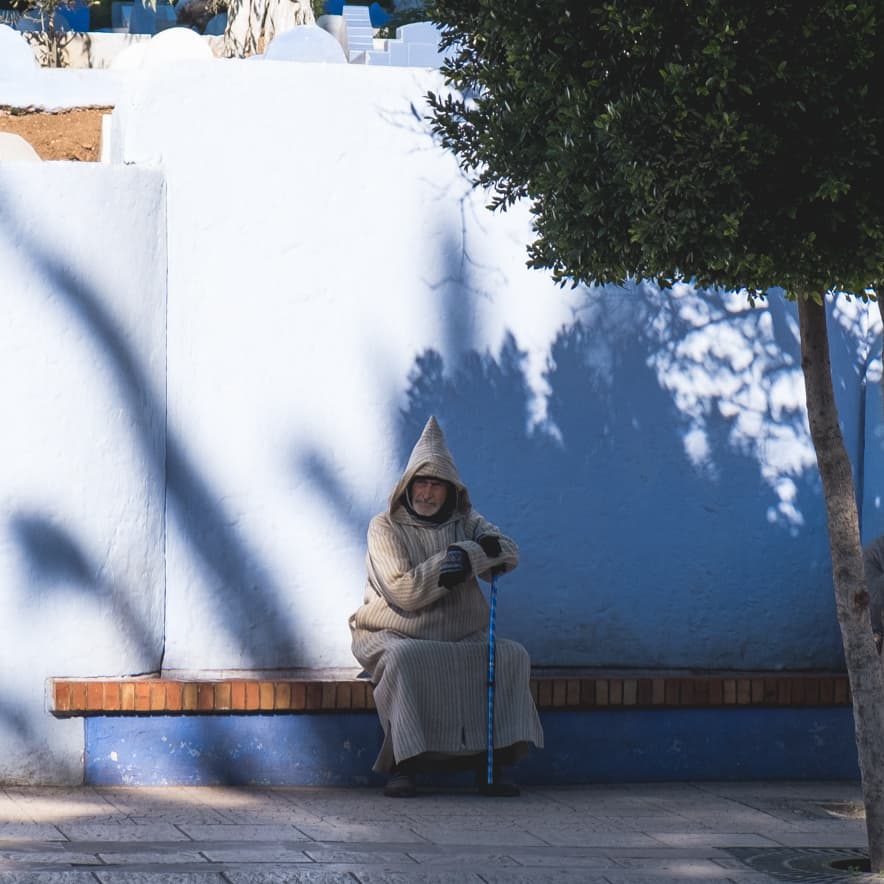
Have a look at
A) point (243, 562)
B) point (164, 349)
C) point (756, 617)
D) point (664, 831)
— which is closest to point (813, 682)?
point (756, 617)

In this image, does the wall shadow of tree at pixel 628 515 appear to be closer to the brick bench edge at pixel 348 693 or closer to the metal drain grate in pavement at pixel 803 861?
the brick bench edge at pixel 348 693

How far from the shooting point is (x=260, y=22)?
15.0 m

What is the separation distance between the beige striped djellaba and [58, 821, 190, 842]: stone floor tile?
123 centimetres

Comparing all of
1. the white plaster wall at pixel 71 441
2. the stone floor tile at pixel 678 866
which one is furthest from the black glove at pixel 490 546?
the stone floor tile at pixel 678 866

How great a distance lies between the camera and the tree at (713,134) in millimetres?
4824

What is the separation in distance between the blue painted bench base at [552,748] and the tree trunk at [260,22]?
8.95m

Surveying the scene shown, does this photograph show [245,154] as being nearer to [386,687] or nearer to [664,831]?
[386,687]

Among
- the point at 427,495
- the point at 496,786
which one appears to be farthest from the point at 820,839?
the point at 427,495

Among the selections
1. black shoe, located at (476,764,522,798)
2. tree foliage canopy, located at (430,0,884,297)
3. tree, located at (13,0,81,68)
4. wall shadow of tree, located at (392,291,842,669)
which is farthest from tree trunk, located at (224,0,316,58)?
tree foliage canopy, located at (430,0,884,297)

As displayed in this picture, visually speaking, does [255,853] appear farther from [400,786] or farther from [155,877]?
[400,786]

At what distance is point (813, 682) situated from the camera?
7.91 meters

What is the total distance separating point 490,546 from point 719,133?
9.51 ft

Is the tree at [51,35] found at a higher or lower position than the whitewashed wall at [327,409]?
higher

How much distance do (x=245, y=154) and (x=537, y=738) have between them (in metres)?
3.01
